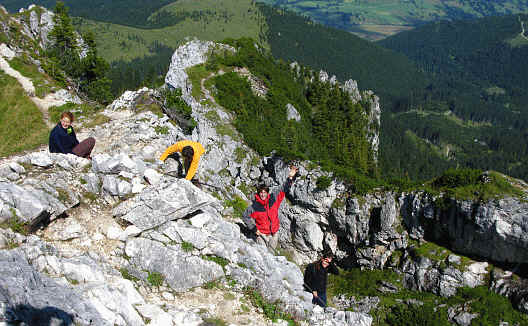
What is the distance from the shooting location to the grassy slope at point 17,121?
27875 mm

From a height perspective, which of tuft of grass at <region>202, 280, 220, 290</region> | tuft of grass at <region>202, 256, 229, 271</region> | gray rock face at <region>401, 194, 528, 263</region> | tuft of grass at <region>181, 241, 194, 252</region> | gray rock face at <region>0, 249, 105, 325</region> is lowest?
gray rock face at <region>401, 194, 528, 263</region>

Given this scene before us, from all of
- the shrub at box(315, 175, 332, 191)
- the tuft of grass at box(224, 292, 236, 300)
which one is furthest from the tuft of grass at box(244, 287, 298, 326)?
the shrub at box(315, 175, 332, 191)

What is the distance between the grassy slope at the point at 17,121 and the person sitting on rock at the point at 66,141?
12906 millimetres

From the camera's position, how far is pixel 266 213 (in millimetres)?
15977

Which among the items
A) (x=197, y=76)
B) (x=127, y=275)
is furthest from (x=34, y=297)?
(x=197, y=76)

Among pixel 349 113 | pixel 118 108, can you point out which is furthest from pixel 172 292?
pixel 349 113

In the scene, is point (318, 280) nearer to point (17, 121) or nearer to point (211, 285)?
point (211, 285)

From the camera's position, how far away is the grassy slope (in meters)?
27.9

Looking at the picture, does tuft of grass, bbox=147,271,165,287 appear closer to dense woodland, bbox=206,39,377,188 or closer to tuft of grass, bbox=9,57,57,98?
dense woodland, bbox=206,39,377,188

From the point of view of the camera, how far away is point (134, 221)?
13.5 metres

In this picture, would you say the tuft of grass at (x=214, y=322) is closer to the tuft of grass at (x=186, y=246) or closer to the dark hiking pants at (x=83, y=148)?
the tuft of grass at (x=186, y=246)

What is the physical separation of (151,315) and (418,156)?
7834 inches

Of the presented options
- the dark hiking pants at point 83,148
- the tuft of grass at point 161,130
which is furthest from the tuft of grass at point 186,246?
the tuft of grass at point 161,130

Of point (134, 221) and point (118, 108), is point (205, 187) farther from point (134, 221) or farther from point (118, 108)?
point (118, 108)
